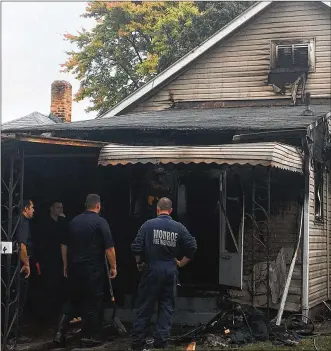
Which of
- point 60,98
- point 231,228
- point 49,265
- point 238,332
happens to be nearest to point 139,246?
A: point 238,332

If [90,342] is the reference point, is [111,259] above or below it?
above

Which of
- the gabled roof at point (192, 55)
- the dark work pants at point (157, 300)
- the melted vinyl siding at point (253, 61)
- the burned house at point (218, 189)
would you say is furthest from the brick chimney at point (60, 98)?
the dark work pants at point (157, 300)

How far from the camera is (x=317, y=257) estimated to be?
389 inches

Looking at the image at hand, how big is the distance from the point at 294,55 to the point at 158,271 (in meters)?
8.42

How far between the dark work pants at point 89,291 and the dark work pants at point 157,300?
0.59 m

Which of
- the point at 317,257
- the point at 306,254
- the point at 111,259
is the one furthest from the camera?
the point at 317,257

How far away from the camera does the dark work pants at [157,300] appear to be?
6.57 m

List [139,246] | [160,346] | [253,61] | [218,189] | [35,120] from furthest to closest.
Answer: [35,120] < [253,61] < [218,189] < [139,246] < [160,346]

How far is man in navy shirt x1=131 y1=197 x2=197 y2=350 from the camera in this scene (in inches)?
259

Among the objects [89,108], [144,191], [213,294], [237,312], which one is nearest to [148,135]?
[144,191]

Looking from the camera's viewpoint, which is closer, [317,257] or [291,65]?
[317,257]

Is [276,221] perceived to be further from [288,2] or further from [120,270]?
[288,2]

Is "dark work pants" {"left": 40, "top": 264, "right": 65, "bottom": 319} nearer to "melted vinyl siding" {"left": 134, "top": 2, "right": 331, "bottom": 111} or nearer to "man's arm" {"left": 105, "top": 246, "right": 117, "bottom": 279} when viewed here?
"man's arm" {"left": 105, "top": 246, "right": 117, "bottom": 279}

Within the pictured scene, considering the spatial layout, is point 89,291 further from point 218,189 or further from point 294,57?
point 294,57
